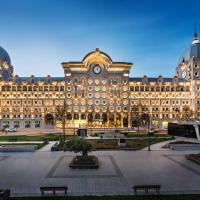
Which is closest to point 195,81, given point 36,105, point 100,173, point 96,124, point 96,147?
point 96,124

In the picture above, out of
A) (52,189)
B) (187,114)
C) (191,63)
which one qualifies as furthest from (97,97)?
(52,189)

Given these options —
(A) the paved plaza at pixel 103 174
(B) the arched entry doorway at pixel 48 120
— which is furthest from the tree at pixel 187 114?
(A) the paved plaza at pixel 103 174

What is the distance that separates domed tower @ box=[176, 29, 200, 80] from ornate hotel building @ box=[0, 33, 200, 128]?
0.50 meters

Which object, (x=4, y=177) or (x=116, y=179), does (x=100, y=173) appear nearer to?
(x=116, y=179)

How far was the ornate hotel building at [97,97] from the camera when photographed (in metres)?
124

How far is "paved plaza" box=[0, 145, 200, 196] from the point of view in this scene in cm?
2312

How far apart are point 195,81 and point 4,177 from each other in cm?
12025

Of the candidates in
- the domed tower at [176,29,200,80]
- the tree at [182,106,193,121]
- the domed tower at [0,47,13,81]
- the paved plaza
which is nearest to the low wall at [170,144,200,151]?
the paved plaza

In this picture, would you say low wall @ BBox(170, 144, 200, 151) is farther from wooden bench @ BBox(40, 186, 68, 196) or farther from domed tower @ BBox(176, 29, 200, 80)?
domed tower @ BBox(176, 29, 200, 80)

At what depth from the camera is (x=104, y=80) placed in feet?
413

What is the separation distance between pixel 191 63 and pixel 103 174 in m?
119

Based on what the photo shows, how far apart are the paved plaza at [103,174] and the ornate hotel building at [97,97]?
82613 millimetres

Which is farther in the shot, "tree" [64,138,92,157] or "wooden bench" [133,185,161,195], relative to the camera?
"tree" [64,138,92,157]

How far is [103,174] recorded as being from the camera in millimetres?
28500
